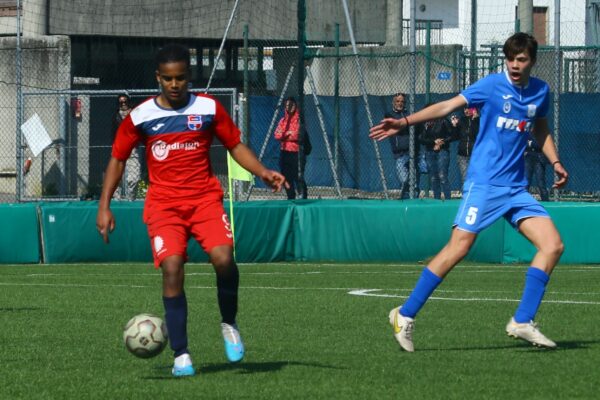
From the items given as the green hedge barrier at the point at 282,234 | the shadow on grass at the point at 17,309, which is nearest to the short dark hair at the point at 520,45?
the shadow on grass at the point at 17,309

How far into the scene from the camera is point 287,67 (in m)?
30.2

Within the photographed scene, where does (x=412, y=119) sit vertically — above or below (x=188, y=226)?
above

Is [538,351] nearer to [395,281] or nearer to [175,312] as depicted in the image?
[175,312]

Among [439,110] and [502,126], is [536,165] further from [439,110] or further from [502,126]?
[439,110]

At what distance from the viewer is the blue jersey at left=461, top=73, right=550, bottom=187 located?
8.93 metres

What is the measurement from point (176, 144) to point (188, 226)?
464 mm

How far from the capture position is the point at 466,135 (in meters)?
22.4

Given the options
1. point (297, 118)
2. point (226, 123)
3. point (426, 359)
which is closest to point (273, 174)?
point (226, 123)

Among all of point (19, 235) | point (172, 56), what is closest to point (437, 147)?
point (19, 235)

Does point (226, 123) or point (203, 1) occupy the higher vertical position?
point (203, 1)

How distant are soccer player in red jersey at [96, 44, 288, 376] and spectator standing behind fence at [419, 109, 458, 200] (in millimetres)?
14504

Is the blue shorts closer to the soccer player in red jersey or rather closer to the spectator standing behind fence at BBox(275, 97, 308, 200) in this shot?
the soccer player in red jersey

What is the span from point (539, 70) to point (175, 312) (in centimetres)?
2120

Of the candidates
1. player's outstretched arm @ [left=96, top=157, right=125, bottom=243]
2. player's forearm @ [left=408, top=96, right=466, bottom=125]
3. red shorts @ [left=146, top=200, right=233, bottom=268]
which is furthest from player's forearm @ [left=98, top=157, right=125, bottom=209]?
player's forearm @ [left=408, top=96, right=466, bottom=125]
